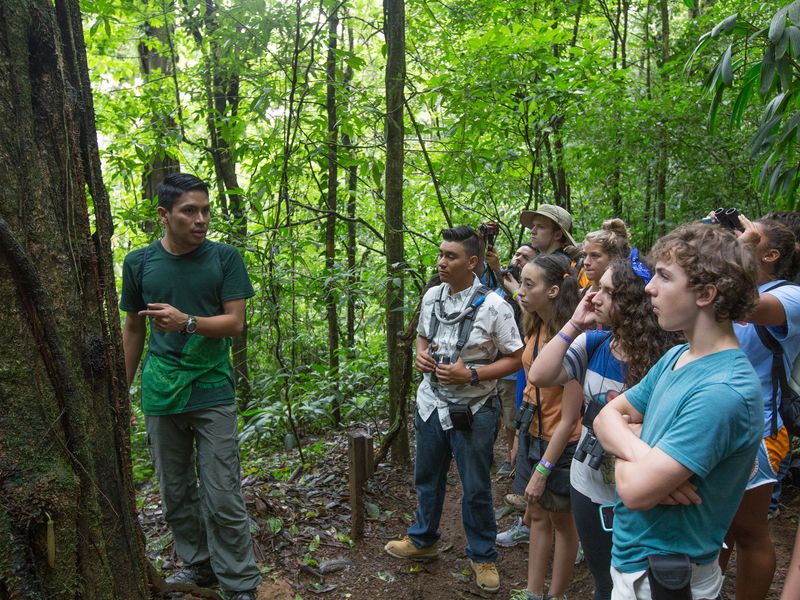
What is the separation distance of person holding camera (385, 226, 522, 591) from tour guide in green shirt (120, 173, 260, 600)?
1204 mm

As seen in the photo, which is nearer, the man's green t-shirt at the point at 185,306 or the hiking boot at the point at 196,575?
the man's green t-shirt at the point at 185,306

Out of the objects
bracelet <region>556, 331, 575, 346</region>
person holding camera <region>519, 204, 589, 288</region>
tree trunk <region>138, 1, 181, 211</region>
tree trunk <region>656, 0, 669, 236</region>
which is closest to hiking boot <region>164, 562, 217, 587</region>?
bracelet <region>556, 331, 575, 346</region>

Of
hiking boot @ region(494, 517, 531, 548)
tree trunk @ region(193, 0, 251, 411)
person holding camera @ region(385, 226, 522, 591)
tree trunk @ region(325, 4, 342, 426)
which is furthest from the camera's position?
tree trunk @ region(325, 4, 342, 426)

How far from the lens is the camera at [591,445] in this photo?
7.90 ft

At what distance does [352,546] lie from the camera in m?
4.14

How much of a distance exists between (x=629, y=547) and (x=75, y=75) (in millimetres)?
2636

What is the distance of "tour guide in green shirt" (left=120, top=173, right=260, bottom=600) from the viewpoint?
129 inches

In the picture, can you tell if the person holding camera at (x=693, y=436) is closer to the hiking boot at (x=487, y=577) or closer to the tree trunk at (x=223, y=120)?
the hiking boot at (x=487, y=577)

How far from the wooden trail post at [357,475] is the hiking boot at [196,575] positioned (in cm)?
102

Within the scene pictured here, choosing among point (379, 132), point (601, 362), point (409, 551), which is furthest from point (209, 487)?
point (379, 132)

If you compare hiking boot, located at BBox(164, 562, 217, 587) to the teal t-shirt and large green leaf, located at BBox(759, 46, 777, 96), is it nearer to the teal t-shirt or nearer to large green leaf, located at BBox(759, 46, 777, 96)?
the teal t-shirt

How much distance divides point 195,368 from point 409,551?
192 cm

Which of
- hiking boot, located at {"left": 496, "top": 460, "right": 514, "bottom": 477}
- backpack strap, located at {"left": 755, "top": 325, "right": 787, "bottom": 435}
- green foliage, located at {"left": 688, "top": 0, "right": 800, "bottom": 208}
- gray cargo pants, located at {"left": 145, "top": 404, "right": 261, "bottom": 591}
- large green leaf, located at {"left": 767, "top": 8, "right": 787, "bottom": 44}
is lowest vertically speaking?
hiking boot, located at {"left": 496, "top": 460, "right": 514, "bottom": 477}

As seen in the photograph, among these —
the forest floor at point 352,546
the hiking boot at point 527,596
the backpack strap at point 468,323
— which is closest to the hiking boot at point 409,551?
the forest floor at point 352,546
